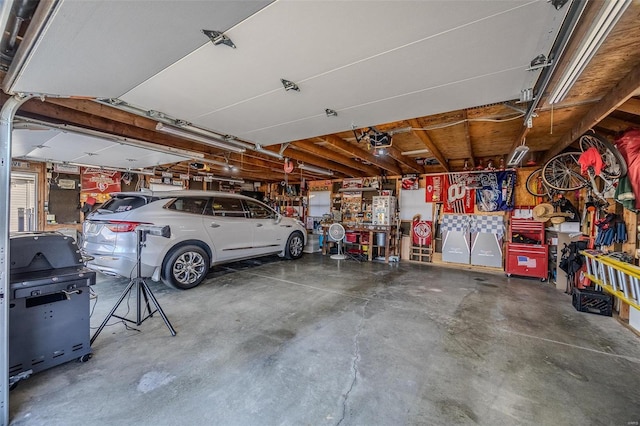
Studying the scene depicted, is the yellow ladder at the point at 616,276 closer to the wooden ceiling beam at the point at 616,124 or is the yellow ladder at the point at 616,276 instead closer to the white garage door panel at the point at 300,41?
the wooden ceiling beam at the point at 616,124

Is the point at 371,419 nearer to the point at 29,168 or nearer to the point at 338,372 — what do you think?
the point at 338,372

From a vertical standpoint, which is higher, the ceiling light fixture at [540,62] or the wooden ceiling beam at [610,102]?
the wooden ceiling beam at [610,102]

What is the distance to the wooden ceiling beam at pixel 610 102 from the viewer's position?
6.78ft

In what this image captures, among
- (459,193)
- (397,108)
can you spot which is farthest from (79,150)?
(459,193)

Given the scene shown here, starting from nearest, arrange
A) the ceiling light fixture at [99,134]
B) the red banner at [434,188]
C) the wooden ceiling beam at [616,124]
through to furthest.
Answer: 1. the ceiling light fixture at [99,134]
2. the wooden ceiling beam at [616,124]
3. the red banner at [434,188]

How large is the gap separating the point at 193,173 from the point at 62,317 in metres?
6.98

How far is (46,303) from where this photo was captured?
191 centimetres

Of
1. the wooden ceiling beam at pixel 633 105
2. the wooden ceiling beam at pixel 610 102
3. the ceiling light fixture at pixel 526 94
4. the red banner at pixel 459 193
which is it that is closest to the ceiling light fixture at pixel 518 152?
the wooden ceiling beam at pixel 610 102

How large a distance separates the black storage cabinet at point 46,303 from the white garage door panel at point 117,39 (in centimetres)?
119

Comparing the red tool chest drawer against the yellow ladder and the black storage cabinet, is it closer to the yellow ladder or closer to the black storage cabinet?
the yellow ladder

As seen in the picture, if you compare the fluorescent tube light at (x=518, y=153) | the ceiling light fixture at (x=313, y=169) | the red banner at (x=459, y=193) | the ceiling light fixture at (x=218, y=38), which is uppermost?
the ceiling light fixture at (x=313, y=169)

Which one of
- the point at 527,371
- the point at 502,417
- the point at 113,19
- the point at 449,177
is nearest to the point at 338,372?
the point at 502,417

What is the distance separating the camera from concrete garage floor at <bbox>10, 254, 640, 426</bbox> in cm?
160

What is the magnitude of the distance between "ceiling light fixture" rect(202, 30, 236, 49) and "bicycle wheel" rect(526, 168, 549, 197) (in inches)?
249
